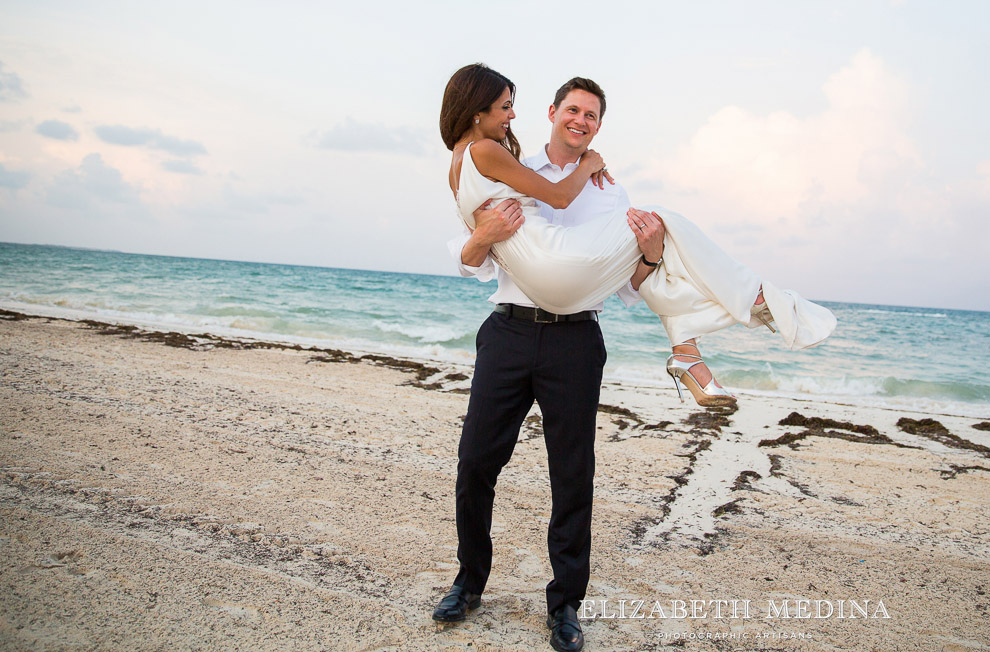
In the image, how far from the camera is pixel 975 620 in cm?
289

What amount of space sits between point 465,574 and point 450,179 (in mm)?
1744

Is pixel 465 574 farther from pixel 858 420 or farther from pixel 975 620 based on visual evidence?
pixel 858 420

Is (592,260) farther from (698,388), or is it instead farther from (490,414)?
(490,414)

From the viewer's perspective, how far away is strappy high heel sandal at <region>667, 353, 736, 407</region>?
2273 millimetres

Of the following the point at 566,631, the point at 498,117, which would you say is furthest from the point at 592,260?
the point at 566,631

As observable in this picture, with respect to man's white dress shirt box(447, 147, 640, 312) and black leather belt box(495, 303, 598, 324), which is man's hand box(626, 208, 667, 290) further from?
black leather belt box(495, 303, 598, 324)

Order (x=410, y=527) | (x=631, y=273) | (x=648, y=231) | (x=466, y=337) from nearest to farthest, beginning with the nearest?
Answer: 1. (x=648, y=231)
2. (x=631, y=273)
3. (x=410, y=527)
4. (x=466, y=337)

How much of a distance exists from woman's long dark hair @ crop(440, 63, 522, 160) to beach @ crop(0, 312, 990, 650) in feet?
7.03

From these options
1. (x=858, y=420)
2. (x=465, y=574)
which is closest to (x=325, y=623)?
(x=465, y=574)

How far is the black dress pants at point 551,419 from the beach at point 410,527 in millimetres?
452

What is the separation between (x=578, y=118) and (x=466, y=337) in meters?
12.6

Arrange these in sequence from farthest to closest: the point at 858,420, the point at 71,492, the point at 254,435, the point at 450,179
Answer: the point at 858,420
the point at 254,435
the point at 71,492
the point at 450,179

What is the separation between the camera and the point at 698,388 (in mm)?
2328

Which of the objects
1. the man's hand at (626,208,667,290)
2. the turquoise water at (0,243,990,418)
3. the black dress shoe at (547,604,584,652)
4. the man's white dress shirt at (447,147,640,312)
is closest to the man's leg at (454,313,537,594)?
the man's white dress shirt at (447,147,640,312)
